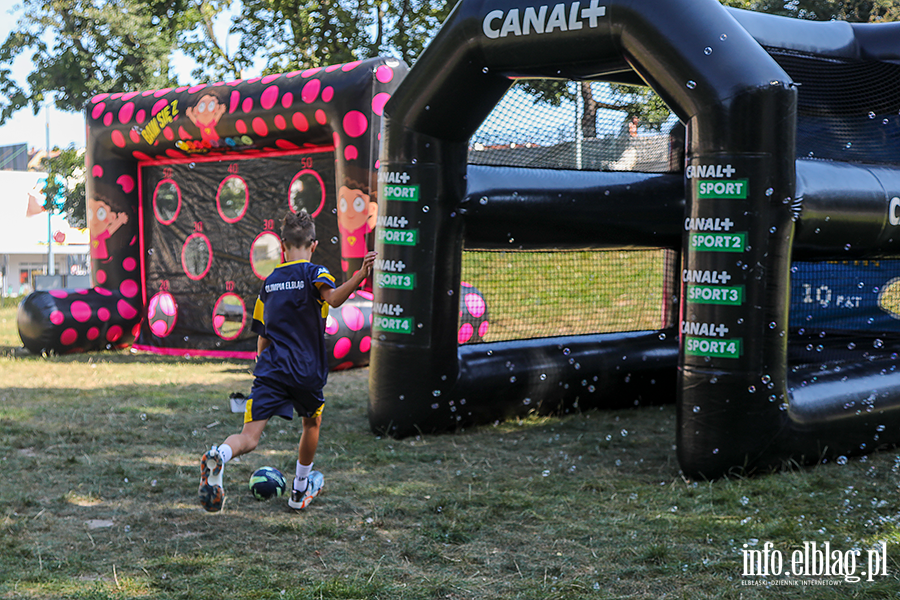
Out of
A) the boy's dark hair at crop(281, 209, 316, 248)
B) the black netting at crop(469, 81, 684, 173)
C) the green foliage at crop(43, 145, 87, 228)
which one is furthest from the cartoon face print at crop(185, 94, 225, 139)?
the green foliage at crop(43, 145, 87, 228)

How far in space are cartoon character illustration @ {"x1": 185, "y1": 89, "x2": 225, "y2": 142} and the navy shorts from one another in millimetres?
6020

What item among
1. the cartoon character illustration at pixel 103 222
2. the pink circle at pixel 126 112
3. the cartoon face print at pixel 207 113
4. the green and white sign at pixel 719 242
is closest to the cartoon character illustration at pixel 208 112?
the cartoon face print at pixel 207 113

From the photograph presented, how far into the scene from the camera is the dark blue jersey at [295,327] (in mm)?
3727

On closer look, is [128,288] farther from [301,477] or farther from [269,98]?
[301,477]

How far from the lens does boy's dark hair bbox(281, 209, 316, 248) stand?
3.83 meters

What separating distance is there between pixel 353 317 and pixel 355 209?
1.06 m

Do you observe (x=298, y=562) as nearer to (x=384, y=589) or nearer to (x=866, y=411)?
(x=384, y=589)

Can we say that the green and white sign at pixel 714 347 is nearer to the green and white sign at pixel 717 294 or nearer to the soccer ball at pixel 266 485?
the green and white sign at pixel 717 294

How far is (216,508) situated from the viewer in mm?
3385

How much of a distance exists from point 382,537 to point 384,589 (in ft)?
1.99

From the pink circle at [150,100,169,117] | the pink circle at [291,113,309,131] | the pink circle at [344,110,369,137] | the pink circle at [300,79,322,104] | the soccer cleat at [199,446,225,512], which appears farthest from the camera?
the pink circle at [150,100,169,117]

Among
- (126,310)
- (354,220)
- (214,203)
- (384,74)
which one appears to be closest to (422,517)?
(354,220)

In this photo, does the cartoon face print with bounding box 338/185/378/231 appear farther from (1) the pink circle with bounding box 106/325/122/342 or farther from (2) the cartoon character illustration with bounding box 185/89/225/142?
(1) the pink circle with bounding box 106/325/122/342

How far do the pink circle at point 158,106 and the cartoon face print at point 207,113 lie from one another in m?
0.45
